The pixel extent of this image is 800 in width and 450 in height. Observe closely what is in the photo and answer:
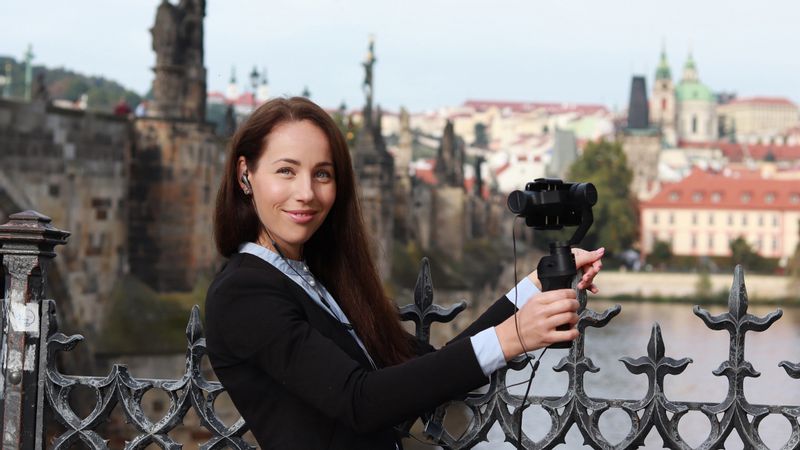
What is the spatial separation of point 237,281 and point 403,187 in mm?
31326

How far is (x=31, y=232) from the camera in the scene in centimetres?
391

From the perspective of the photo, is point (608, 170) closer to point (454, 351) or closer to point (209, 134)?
point (209, 134)

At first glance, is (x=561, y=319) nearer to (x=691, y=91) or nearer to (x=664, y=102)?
(x=664, y=102)

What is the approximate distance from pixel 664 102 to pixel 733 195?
62.3 metres

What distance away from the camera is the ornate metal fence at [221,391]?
349cm

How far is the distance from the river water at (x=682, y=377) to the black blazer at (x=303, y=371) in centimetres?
481

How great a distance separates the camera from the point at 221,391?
3.69 metres

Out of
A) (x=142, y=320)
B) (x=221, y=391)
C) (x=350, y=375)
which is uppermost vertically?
(x=350, y=375)

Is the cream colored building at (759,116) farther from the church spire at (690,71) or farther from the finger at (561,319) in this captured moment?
the finger at (561,319)

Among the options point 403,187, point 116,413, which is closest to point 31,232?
point 116,413

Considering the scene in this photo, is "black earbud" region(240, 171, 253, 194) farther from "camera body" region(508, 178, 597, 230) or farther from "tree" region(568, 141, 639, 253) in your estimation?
"tree" region(568, 141, 639, 253)

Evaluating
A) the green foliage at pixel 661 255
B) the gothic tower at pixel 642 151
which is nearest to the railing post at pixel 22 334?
the green foliage at pixel 661 255

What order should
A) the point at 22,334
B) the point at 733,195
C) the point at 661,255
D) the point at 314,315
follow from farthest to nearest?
the point at 733,195 < the point at 661,255 < the point at 22,334 < the point at 314,315

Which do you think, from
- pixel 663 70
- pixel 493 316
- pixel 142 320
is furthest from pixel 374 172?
pixel 663 70
